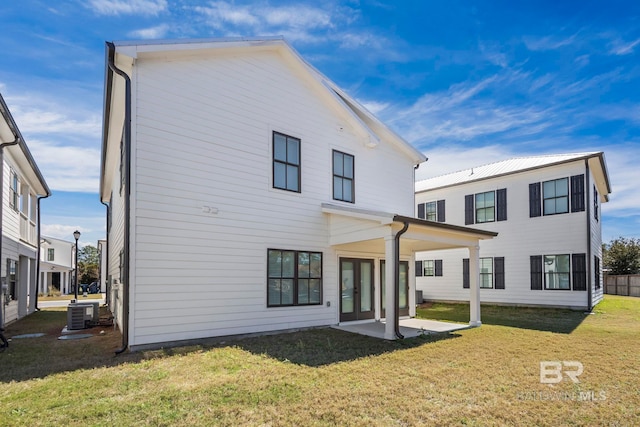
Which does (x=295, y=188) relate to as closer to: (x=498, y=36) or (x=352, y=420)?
(x=352, y=420)

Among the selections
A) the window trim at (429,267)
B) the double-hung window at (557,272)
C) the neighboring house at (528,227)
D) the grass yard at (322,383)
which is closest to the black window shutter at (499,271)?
the neighboring house at (528,227)

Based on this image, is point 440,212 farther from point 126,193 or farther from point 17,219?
point 17,219

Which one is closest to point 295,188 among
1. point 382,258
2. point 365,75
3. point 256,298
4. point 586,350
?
point 256,298

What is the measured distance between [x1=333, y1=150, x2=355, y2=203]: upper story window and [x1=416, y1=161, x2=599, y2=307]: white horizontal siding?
9388 mm

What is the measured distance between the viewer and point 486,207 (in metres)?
18.3

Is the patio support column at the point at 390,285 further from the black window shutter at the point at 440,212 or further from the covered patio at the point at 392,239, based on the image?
the black window shutter at the point at 440,212

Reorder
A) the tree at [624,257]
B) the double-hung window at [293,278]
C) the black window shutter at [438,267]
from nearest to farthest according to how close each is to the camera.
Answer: the double-hung window at [293,278], the black window shutter at [438,267], the tree at [624,257]

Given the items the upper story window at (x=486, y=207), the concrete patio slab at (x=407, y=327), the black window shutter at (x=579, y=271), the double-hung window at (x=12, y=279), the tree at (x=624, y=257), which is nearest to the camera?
the concrete patio slab at (x=407, y=327)

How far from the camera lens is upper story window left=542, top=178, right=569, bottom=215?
15578mm

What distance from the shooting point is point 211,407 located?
4.57 meters

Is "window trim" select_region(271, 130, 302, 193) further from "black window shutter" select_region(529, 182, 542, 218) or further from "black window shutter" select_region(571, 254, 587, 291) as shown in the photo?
"black window shutter" select_region(571, 254, 587, 291)

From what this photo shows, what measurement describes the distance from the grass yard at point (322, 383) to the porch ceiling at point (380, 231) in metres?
2.46

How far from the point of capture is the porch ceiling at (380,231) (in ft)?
29.1

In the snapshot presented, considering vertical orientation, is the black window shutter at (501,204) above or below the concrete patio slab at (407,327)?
above
